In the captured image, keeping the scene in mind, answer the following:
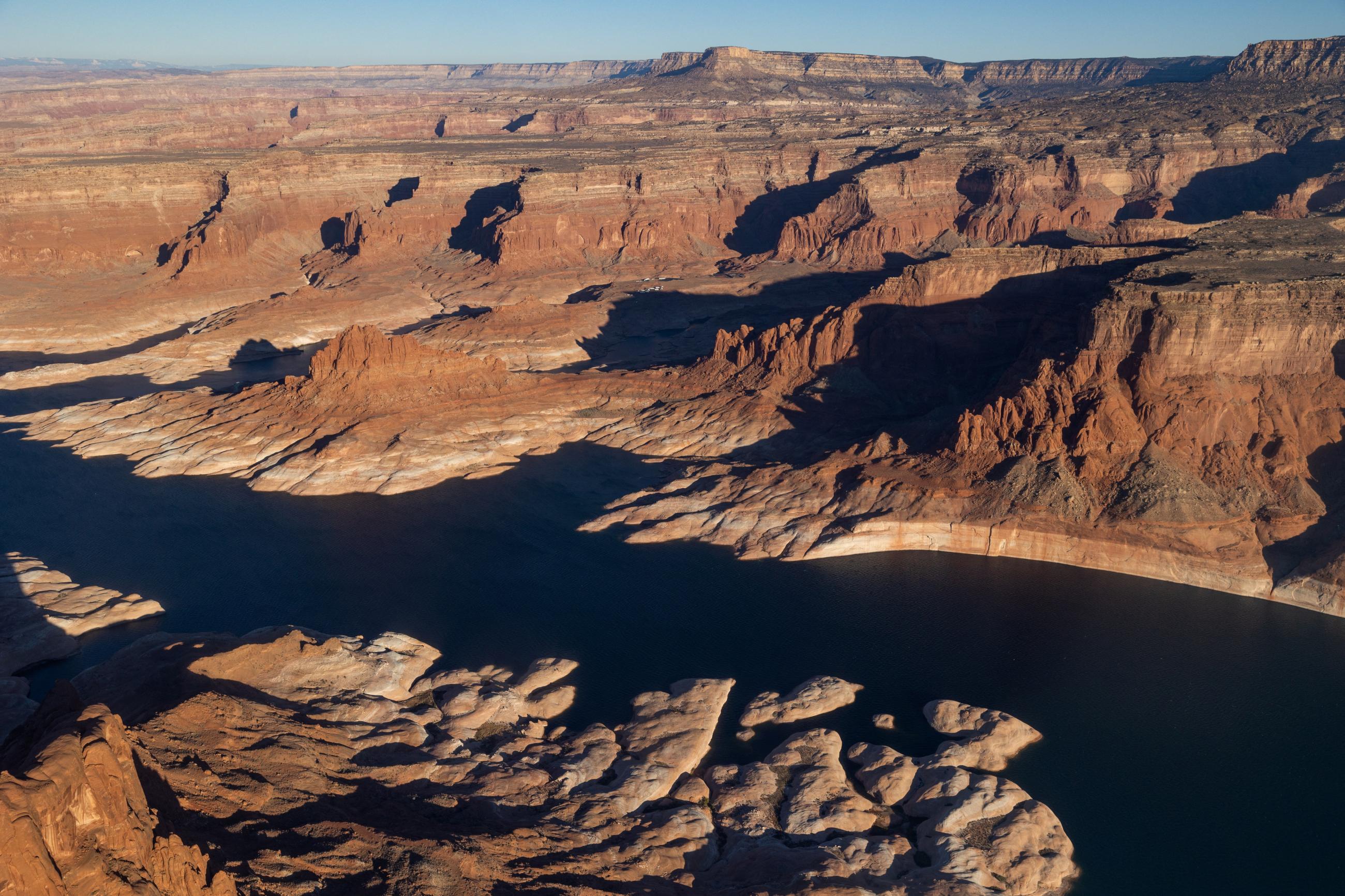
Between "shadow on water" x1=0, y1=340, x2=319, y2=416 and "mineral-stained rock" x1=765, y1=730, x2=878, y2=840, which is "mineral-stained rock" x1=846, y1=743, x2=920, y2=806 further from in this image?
"shadow on water" x1=0, y1=340, x2=319, y2=416

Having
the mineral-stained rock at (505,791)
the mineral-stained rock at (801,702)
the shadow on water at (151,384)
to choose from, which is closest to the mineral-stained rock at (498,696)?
the mineral-stained rock at (505,791)

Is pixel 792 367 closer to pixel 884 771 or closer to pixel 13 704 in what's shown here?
pixel 884 771

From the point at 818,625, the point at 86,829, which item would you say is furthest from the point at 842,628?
the point at 86,829

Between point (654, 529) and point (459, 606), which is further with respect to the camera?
point (654, 529)

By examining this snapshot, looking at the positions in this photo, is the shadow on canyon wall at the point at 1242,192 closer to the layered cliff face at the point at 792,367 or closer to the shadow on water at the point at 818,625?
the layered cliff face at the point at 792,367

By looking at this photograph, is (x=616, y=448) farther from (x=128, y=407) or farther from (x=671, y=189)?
(x=671, y=189)

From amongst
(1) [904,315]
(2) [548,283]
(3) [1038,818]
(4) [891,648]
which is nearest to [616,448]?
(1) [904,315]
